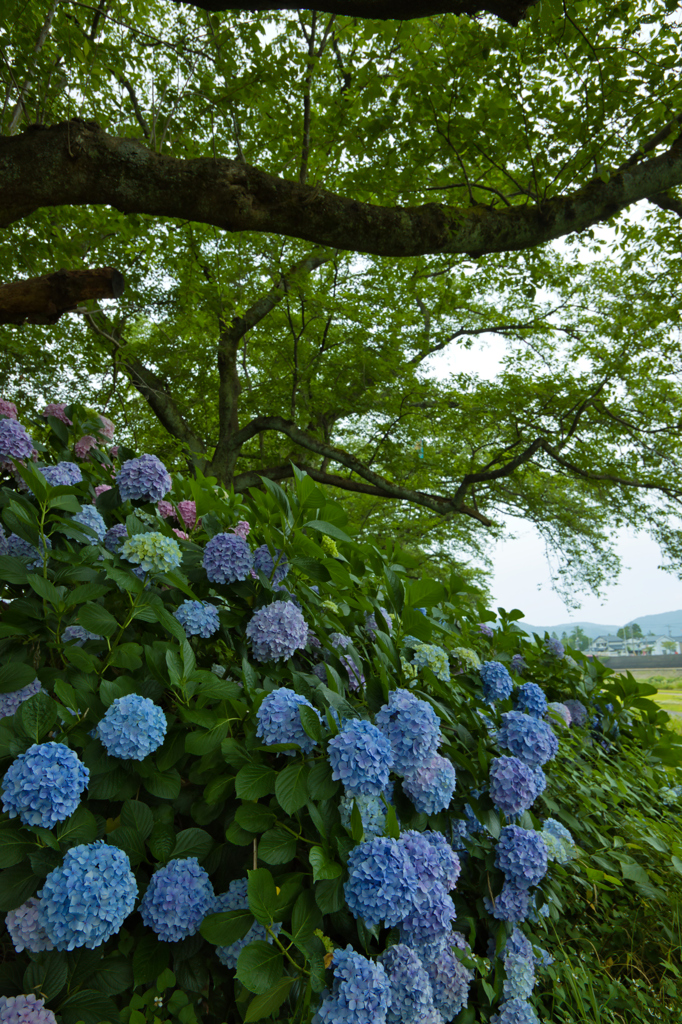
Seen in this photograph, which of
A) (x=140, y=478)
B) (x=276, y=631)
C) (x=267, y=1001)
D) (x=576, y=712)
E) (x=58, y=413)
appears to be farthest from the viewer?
(x=576, y=712)

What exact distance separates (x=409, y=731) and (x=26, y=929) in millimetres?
801

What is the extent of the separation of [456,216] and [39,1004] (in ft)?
13.6

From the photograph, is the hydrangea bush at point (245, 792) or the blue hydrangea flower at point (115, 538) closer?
the hydrangea bush at point (245, 792)

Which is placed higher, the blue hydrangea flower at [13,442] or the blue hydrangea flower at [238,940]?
the blue hydrangea flower at [13,442]

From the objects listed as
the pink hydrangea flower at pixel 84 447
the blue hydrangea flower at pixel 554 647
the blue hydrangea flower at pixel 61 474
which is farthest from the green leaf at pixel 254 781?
the blue hydrangea flower at pixel 554 647

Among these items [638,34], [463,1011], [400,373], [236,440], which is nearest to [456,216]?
[638,34]

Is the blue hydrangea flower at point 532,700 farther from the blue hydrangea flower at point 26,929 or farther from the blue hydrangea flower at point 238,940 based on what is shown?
the blue hydrangea flower at point 26,929

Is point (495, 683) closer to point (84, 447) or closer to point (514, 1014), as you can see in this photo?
point (514, 1014)

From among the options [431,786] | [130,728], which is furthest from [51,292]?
[431,786]

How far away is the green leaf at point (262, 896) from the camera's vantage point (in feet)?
3.31

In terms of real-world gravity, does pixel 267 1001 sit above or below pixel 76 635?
below

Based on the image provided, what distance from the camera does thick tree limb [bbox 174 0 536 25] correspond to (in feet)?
8.84

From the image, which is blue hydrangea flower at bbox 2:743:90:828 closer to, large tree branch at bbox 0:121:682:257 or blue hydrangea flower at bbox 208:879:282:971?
blue hydrangea flower at bbox 208:879:282:971

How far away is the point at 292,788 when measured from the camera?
44.6 inches
